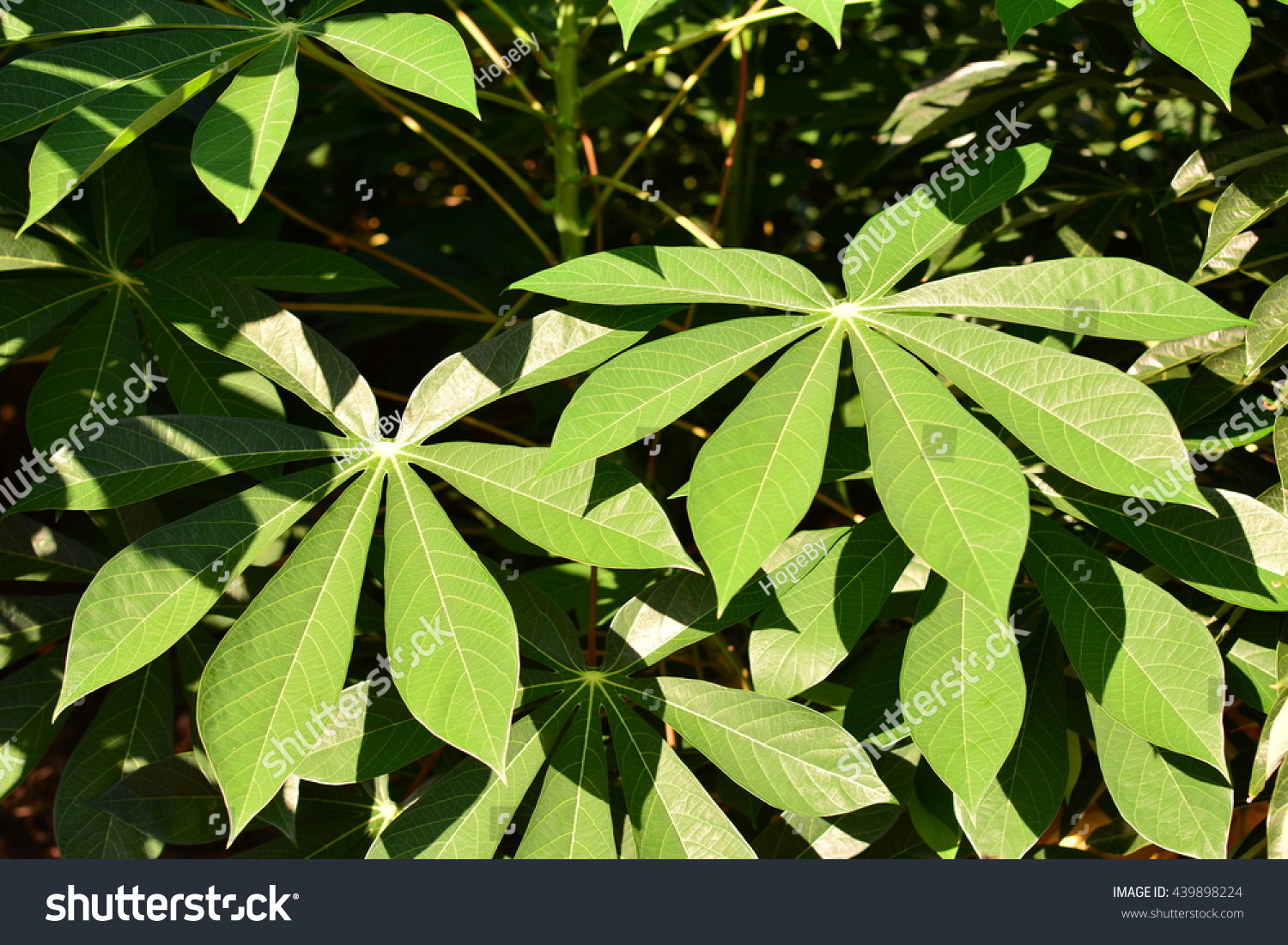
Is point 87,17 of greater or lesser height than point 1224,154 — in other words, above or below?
above

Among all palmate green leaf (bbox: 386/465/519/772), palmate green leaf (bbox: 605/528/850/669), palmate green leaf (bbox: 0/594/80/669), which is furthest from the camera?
palmate green leaf (bbox: 0/594/80/669)

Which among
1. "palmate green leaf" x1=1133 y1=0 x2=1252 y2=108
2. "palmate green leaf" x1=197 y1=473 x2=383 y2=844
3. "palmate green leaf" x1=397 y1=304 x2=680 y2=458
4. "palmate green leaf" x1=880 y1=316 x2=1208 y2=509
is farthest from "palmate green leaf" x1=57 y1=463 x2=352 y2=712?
"palmate green leaf" x1=1133 y1=0 x2=1252 y2=108

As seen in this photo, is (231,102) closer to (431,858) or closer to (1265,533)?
(431,858)

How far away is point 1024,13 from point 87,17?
95cm

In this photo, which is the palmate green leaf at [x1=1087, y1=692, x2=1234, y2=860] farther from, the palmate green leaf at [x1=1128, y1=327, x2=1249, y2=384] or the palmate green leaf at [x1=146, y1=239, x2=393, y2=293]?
the palmate green leaf at [x1=146, y1=239, x2=393, y2=293]

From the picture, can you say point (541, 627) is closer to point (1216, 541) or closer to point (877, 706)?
point (877, 706)

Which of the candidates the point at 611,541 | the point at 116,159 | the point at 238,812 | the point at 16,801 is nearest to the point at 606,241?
the point at 116,159

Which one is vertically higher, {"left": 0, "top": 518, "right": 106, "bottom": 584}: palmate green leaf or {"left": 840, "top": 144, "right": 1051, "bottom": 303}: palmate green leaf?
{"left": 0, "top": 518, "right": 106, "bottom": 584}: palmate green leaf

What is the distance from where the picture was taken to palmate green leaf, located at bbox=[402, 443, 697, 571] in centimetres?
93

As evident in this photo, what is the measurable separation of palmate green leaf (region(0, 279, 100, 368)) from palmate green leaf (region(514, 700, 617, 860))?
0.82 metres

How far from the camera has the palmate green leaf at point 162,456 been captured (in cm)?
101

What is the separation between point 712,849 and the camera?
1041 millimetres

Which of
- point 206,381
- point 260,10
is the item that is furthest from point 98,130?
point 206,381

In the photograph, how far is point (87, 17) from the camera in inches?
41.5
